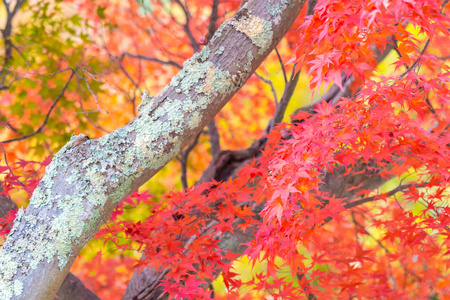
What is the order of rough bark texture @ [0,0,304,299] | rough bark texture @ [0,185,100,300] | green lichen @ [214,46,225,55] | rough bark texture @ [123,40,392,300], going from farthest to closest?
rough bark texture @ [123,40,392,300]
rough bark texture @ [0,185,100,300]
green lichen @ [214,46,225,55]
rough bark texture @ [0,0,304,299]

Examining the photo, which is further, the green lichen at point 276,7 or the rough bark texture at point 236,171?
the rough bark texture at point 236,171

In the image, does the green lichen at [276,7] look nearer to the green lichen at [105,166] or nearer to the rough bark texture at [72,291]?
the green lichen at [105,166]

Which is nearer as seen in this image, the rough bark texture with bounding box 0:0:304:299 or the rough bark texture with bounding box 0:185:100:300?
the rough bark texture with bounding box 0:0:304:299

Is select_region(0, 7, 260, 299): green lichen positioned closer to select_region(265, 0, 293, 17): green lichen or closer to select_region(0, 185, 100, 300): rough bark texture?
select_region(265, 0, 293, 17): green lichen

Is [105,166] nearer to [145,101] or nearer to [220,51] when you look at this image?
[145,101]

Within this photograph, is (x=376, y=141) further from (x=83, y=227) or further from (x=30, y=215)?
(x=30, y=215)

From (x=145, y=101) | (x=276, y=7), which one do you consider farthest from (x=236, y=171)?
(x=276, y=7)

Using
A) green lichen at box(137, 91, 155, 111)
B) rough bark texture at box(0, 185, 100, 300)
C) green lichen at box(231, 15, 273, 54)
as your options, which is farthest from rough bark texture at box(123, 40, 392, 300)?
green lichen at box(137, 91, 155, 111)

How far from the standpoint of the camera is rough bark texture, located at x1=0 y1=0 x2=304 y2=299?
1.30m

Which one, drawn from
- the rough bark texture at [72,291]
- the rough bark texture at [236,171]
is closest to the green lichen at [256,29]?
the rough bark texture at [236,171]

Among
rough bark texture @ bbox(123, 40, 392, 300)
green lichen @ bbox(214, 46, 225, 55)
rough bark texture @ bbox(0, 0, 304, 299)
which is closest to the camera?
rough bark texture @ bbox(0, 0, 304, 299)

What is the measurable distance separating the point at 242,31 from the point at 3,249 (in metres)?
1.15

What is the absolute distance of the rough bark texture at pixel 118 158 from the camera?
1298 millimetres

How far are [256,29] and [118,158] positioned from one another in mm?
696
